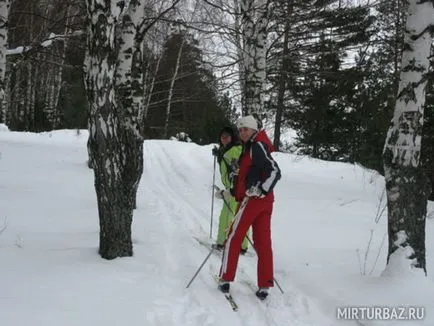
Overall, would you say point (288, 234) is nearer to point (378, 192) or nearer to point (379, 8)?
point (378, 192)

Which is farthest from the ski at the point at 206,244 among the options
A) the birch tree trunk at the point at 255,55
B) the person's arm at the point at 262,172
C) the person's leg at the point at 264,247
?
the birch tree trunk at the point at 255,55

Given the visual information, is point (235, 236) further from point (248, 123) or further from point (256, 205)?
point (248, 123)

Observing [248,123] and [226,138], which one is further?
[226,138]

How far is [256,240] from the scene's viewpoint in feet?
15.8

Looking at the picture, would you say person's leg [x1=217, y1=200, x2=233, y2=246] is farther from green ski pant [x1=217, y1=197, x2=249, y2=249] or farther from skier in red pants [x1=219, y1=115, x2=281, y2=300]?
skier in red pants [x1=219, y1=115, x2=281, y2=300]

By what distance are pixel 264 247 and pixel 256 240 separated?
0.11 meters

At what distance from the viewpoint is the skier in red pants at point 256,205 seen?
15.2 feet

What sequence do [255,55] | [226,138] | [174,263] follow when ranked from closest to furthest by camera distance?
[174,263] → [226,138] → [255,55]

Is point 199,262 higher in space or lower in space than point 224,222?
lower

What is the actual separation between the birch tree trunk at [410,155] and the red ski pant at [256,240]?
4.39 feet

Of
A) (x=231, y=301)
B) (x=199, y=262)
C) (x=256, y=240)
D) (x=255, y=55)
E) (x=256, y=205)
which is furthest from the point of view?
(x=255, y=55)

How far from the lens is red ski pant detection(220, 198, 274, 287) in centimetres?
471

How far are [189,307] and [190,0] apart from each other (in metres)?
15.2

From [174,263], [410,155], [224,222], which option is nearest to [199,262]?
[174,263]
